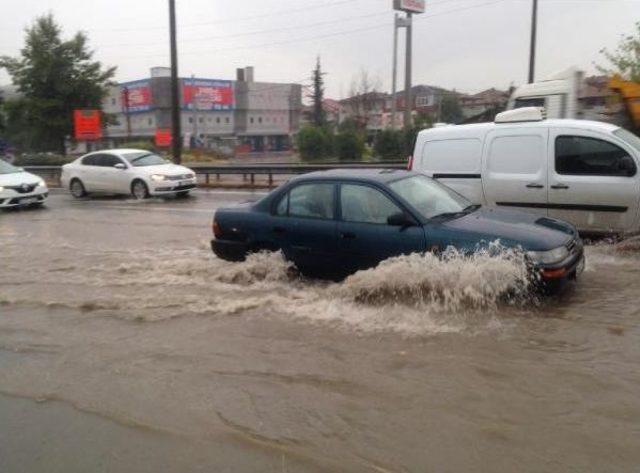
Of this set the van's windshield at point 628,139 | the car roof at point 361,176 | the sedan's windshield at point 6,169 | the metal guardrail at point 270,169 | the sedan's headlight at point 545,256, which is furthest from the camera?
the metal guardrail at point 270,169

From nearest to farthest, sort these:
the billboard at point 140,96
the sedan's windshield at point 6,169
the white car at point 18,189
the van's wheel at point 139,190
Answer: the white car at point 18,189, the sedan's windshield at point 6,169, the van's wheel at point 139,190, the billboard at point 140,96

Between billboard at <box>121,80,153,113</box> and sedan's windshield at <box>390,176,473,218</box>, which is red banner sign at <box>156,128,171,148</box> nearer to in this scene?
sedan's windshield at <box>390,176,473,218</box>

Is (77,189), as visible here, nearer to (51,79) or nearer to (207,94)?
(51,79)

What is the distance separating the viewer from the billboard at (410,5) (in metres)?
42.7

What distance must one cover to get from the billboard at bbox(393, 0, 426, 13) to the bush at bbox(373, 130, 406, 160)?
1537cm

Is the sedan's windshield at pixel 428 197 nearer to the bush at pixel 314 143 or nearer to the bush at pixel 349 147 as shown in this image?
the bush at pixel 349 147

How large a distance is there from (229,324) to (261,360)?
1076 mm

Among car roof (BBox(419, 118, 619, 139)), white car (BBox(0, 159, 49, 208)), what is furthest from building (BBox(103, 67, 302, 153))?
car roof (BBox(419, 118, 619, 139))

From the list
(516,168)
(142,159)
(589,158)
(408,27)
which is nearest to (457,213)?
(516,168)

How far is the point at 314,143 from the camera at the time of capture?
1379 inches

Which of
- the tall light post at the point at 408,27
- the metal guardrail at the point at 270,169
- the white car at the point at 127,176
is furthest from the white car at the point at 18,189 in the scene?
the tall light post at the point at 408,27

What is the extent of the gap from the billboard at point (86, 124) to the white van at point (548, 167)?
24.1 metres

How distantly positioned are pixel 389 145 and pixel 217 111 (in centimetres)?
4814

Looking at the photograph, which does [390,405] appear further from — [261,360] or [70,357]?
[70,357]
